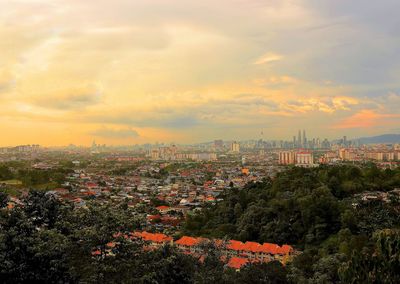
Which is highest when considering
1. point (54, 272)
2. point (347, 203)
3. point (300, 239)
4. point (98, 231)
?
point (98, 231)

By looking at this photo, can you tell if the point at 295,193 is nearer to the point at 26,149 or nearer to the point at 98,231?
the point at 98,231

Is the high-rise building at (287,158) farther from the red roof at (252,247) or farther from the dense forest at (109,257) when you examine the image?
the dense forest at (109,257)

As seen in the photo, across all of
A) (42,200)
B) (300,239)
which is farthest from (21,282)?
(300,239)

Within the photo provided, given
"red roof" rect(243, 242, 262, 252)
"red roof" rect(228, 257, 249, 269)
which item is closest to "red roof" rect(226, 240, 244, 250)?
"red roof" rect(243, 242, 262, 252)

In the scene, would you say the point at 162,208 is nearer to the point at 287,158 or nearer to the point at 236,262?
the point at 236,262

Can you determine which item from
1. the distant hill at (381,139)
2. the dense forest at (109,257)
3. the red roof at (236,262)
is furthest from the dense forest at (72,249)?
the distant hill at (381,139)

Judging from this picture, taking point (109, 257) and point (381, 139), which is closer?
point (109, 257)

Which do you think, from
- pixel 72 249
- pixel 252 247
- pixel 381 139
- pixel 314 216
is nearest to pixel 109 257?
pixel 72 249

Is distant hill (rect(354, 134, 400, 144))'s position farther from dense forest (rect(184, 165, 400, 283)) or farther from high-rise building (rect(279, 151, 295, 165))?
dense forest (rect(184, 165, 400, 283))
